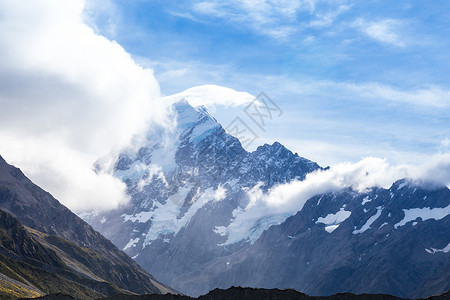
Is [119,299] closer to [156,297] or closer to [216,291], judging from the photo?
[156,297]

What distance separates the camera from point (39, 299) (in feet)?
511

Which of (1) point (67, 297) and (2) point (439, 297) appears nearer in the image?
(2) point (439, 297)

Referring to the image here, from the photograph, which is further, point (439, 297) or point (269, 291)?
point (269, 291)

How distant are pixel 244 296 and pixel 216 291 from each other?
288 inches

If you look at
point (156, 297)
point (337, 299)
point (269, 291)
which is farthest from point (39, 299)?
point (337, 299)

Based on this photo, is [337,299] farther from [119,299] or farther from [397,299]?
[119,299]

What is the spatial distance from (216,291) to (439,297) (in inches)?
2130

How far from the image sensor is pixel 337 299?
14475 centimetres

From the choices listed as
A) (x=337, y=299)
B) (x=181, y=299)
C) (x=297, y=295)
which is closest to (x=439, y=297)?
(x=337, y=299)

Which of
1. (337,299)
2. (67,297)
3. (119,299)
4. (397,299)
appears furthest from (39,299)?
(397,299)

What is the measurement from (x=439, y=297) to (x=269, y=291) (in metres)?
40.7

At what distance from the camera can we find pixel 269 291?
484 feet

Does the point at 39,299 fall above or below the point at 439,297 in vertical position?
below

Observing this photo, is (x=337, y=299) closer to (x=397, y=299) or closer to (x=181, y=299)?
(x=397, y=299)
